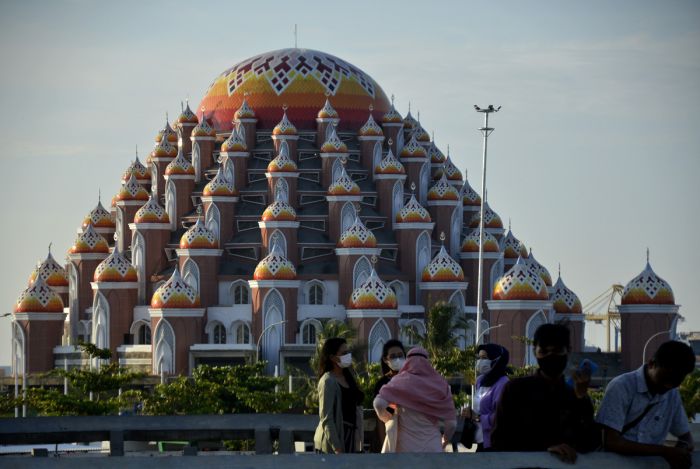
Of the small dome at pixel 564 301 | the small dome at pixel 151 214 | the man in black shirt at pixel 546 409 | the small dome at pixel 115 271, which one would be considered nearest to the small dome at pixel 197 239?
the small dome at pixel 115 271

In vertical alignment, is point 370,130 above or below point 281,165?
above

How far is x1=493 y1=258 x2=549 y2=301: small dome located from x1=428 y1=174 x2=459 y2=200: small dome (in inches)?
428

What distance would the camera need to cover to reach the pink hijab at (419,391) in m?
16.9

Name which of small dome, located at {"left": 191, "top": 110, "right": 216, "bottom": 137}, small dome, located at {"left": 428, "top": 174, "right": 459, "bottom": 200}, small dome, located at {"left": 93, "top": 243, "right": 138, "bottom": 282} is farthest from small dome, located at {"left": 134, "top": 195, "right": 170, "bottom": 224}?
small dome, located at {"left": 428, "top": 174, "right": 459, "bottom": 200}

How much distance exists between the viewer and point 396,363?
18219mm

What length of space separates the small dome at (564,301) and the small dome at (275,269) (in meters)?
14.6

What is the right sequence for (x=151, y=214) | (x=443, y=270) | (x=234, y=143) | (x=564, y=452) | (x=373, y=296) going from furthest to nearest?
1. (x=234, y=143)
2. (x=151, y=214)
3. (x=443, y=270)
4. (x=373, y=296)
5. (x=564, y=452)

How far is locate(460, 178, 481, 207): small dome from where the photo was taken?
9537cm

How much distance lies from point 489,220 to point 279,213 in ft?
43.5

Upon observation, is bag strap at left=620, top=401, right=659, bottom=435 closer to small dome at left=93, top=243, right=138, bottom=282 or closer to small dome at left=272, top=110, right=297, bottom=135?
small dome at left=93, top=243, right=138, bottom=282

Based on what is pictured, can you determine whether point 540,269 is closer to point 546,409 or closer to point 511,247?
point 511,247

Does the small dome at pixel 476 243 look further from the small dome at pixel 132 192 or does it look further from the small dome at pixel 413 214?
the small dome at pixel 132 192

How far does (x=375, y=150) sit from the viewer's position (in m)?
90.5

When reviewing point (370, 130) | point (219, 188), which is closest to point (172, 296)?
point (219, 188)
